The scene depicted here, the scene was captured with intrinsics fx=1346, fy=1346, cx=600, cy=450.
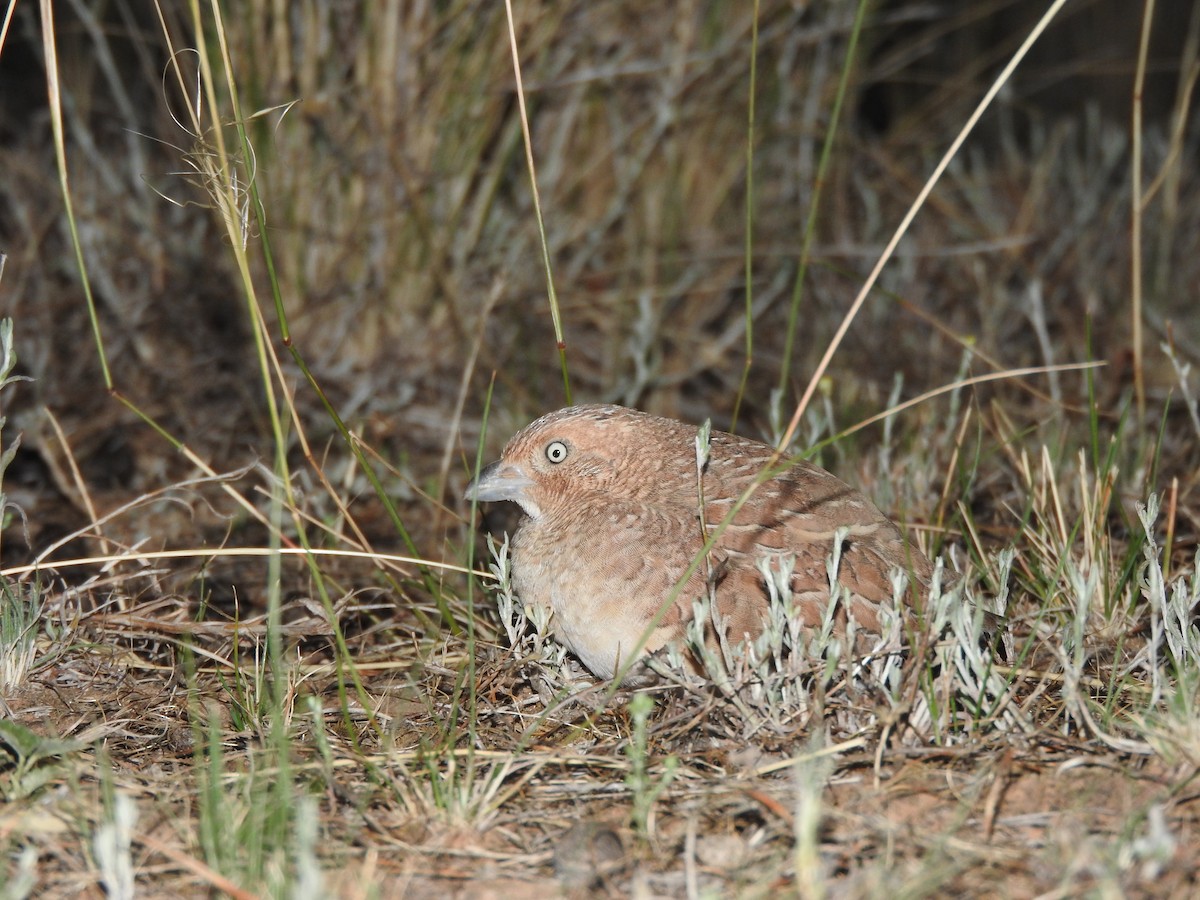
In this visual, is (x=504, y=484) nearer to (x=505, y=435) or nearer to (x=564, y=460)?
(x=564, y=460)

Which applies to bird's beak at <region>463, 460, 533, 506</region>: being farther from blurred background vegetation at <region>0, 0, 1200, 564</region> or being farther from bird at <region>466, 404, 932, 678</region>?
blurred background vegetation at <region>0, 0, 1200, 564</region>

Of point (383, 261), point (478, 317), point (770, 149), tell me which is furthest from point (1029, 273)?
point (383, 261)

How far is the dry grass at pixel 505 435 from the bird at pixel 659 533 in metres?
0.11

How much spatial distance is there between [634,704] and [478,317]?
2.99m

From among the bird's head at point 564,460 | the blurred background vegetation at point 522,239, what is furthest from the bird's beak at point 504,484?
the blurred background vegetation at point 522,239

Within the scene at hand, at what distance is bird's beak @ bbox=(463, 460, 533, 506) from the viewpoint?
331cm

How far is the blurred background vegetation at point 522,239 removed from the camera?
478 centimetres

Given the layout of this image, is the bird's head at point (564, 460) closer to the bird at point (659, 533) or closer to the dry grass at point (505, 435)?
the bird at point (659, 533)

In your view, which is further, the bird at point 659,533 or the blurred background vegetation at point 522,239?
the blurred background vegetation at point 522,239

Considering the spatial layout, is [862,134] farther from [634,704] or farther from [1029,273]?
[634,704]

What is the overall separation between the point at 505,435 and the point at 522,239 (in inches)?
36.4

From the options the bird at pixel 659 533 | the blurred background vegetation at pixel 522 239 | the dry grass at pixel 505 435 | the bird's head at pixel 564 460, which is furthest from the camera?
the blurred background vegetation at pixel 522 239

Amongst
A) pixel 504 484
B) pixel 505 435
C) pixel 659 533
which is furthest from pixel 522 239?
pixel 659 533

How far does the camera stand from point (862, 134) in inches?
276
